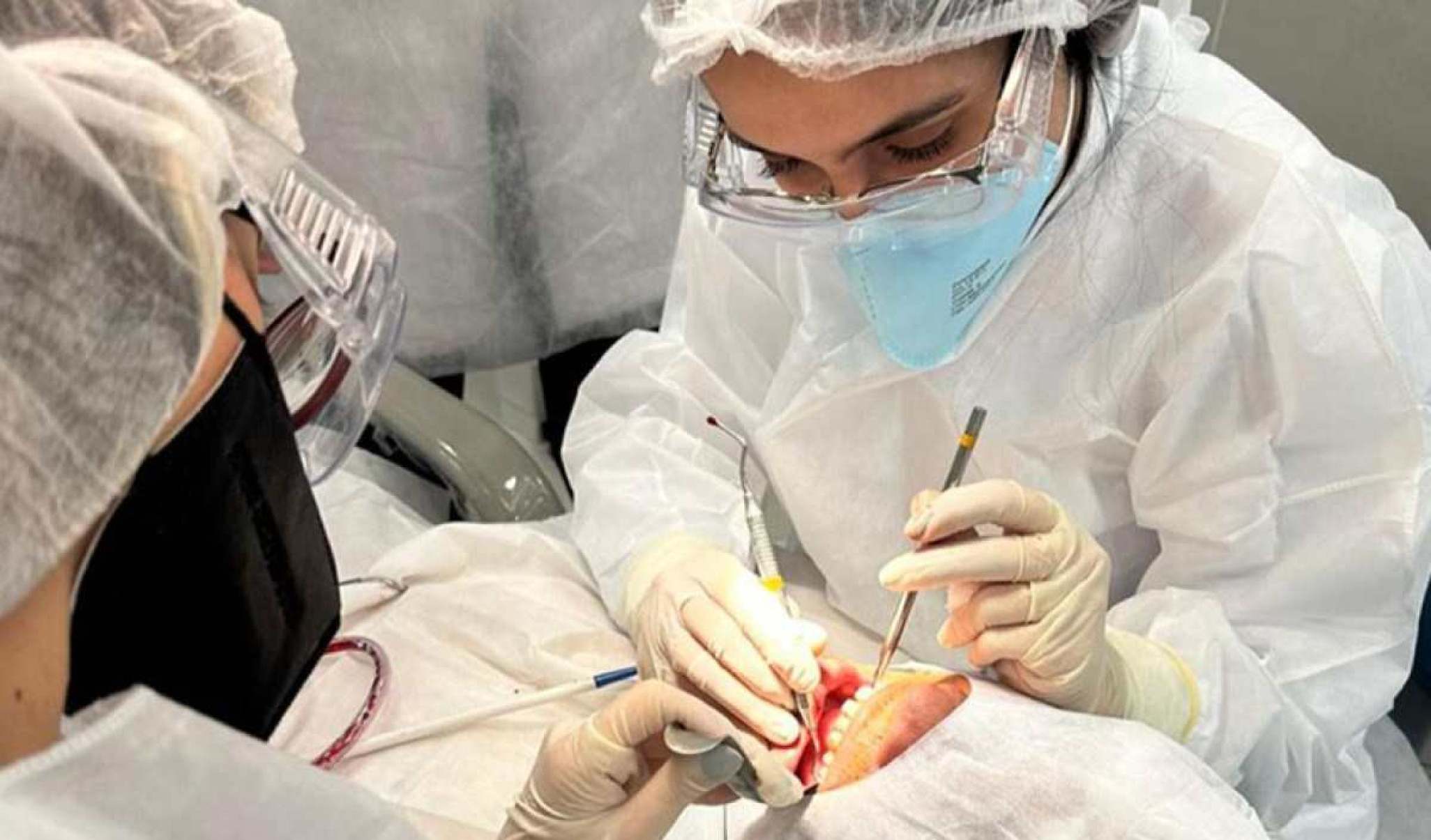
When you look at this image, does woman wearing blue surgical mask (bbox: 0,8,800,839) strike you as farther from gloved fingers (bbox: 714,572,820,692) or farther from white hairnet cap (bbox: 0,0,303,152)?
gloved fingers (bbox: 714,572,820,692)

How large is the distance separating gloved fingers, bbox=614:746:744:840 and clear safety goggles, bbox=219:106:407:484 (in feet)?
1.20

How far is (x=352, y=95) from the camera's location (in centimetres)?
178

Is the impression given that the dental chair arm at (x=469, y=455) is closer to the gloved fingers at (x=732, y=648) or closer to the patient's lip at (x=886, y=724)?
the gloved fingers at (x=732, y=648)

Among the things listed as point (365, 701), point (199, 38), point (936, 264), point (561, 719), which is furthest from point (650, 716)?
point (199, 38)

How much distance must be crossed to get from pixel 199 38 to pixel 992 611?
76 cm

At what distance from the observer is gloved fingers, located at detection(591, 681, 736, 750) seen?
105 centimetres

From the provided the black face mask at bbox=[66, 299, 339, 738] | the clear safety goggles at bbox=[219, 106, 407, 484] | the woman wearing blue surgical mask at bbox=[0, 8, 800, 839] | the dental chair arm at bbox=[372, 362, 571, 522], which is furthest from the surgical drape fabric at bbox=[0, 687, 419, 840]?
the dental chair arm at bbox=[372, 362, 571, 522]

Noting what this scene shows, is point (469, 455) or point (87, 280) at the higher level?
point (87, 280)

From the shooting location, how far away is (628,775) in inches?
43.7

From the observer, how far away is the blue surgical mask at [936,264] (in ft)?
3.85

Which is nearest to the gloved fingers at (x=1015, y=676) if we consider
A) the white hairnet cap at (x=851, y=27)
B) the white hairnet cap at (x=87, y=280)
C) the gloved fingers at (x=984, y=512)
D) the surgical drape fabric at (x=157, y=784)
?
the gloved fingers at (x=984, y=512)

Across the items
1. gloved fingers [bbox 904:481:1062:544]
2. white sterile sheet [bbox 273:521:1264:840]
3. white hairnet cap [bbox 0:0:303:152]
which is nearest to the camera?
white hairnet cap [bbox 0:0:303:152]

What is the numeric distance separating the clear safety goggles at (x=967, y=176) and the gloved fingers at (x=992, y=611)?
33cm

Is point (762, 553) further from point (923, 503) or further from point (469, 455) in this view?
point (469, 455)
